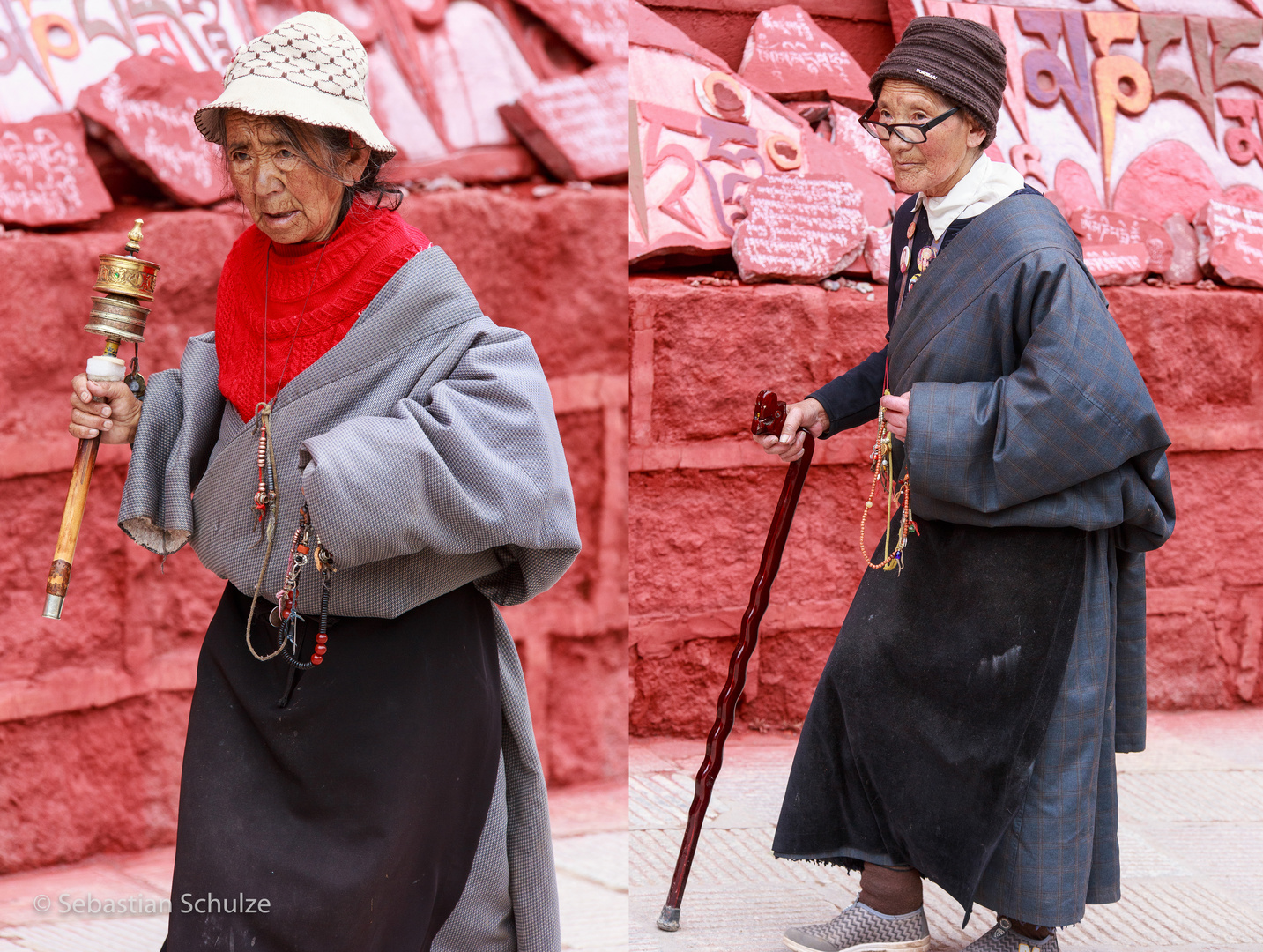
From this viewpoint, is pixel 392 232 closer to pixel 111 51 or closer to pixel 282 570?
pixel 282 570

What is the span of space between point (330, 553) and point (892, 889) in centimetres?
159

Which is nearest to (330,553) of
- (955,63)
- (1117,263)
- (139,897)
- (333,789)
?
(333,789)

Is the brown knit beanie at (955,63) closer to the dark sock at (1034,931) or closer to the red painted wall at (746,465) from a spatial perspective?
the red painted wall at (746,465)

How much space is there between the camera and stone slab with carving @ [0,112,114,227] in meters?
3.43

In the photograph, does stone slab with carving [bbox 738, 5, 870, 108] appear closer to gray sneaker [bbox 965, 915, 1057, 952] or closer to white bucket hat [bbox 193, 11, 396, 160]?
white bucket hat [bbox 193, 11, 396, 160]

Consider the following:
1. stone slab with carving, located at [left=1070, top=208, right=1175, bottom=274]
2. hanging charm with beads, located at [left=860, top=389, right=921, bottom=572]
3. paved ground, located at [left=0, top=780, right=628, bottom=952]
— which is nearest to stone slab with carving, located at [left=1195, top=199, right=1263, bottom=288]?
stone slab with carving, located at [left=1070, top=208, right=1175, bottom=274]

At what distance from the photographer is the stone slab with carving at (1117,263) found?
4652 millimetres

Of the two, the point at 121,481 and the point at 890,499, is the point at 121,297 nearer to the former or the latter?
the point at 121,481

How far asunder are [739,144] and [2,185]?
7.43 ft

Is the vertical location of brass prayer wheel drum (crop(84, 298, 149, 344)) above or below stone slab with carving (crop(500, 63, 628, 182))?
below

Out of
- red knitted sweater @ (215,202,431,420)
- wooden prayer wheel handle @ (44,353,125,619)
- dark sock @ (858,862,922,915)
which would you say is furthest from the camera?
dark sock @ (858,862,922,915)

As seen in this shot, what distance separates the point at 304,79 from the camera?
7.21 feet

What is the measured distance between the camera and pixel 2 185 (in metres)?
3.43

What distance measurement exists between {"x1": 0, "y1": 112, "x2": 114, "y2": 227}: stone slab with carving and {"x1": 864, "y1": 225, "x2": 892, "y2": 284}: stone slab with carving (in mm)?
2435
